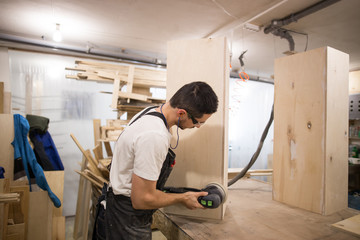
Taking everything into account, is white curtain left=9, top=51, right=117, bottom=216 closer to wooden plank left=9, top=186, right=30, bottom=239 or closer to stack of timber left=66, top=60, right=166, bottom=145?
stack of timber left=66, top=60, right=166, bottom=145

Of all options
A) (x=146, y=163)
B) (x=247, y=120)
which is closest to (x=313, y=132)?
(x=146, y=163)

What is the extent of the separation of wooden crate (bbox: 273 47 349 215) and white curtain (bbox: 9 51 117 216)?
10.4 feet

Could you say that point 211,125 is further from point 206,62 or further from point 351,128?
point 351,128

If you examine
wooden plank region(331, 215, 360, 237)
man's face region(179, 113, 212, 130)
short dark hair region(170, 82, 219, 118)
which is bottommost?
wooden plank region(331, 215, 360, 237)

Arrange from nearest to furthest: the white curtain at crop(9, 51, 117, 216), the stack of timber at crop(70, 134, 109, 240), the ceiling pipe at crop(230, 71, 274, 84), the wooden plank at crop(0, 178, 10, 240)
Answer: the wooden plank at crop(0, 178, 10, 240), the stack of timber at crop(70, 134, 109, 240), the white curtain at crop(9, 51, 117, 216), the ceiling pipe at crop(230, 71, 274, 84)

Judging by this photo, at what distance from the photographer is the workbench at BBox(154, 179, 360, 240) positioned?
1.10 metres

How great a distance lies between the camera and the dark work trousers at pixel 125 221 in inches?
42.7

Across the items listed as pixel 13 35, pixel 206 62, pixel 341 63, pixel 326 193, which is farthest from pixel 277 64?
pixel 13 35

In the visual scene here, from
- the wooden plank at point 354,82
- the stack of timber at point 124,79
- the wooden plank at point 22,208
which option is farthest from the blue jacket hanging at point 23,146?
the wooden plank at point 354,82

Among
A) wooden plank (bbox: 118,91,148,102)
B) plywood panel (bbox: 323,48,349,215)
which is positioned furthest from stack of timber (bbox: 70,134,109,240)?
plywood panel (bbox: 323,48,349,215)

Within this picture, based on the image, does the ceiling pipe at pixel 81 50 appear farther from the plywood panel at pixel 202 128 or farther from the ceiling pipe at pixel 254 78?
the plywood panel at pixel 202 128

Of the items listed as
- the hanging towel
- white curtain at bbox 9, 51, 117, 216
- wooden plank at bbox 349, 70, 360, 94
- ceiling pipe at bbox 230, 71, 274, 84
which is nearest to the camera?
the hanging towel

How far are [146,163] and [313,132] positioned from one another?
43.7 inches

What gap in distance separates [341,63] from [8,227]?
9.64 feet
